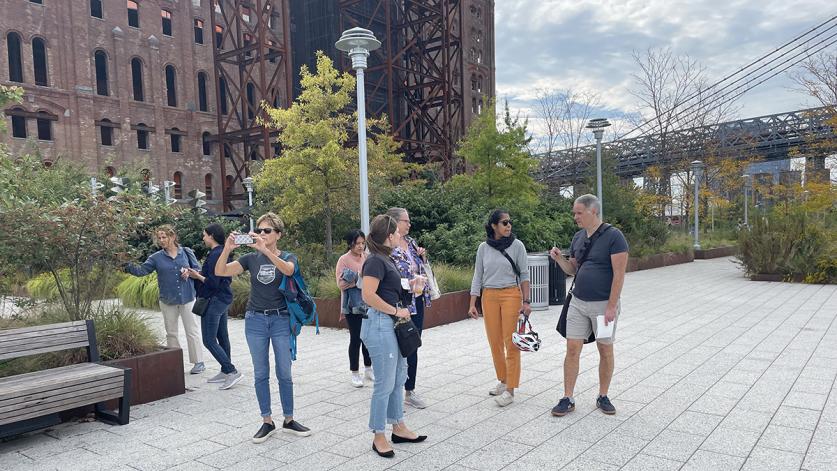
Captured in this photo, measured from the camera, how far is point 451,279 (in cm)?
1067

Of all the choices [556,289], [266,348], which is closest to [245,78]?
[556,289]

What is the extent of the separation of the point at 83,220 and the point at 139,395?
1.90m

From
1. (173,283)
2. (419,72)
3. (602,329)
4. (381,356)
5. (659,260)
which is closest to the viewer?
(381,356)

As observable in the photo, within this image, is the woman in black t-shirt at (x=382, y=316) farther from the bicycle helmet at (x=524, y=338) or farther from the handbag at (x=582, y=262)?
the handbag at (x=582, y=262)

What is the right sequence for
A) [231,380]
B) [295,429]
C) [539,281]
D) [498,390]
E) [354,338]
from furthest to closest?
[539,281]
[231,380]
[354,338]
[498,390]
[295,429]

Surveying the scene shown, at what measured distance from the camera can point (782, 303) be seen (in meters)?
11.2

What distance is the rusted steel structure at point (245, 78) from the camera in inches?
1210

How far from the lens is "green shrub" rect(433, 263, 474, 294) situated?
34.3 feet

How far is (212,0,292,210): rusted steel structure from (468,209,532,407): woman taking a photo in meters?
26.4

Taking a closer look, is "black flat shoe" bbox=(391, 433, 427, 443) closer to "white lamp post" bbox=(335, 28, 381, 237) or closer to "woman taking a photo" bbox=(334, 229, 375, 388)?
"woman taking a photo" bbox=(334, 229, 375, 388)

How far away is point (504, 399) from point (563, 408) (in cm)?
57

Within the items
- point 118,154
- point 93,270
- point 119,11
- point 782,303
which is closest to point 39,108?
point 118,154

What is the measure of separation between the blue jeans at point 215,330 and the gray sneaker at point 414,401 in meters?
2.15

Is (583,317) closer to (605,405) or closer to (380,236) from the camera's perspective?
(605,405)
